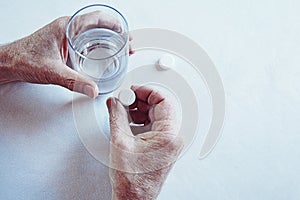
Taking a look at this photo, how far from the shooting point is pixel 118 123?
582mm

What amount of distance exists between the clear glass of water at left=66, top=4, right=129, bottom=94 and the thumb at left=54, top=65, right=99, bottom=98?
38mm

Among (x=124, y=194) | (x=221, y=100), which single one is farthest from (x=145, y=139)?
(x=221, y=100)

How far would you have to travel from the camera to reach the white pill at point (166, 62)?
0.70m

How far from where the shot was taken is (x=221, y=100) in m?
0.70

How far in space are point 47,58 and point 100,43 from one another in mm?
99

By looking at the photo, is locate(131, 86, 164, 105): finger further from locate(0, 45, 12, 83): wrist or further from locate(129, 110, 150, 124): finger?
locate(0, 45, 12, 83): wrist

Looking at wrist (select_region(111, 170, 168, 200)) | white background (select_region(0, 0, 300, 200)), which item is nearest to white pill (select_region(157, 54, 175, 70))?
white background (select_region(0, 0, 300, 200))

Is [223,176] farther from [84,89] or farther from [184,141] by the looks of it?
[84,89]

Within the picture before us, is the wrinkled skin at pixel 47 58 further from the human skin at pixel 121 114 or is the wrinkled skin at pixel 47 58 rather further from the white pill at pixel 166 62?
the white pill at pixel 166 62

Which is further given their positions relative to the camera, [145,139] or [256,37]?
[256,37]

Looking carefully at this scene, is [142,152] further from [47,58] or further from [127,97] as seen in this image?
[47,58]

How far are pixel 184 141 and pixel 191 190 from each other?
0.08m

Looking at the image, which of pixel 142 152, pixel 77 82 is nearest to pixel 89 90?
pixel 77 82

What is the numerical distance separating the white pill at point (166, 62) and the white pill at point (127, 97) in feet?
0.33
